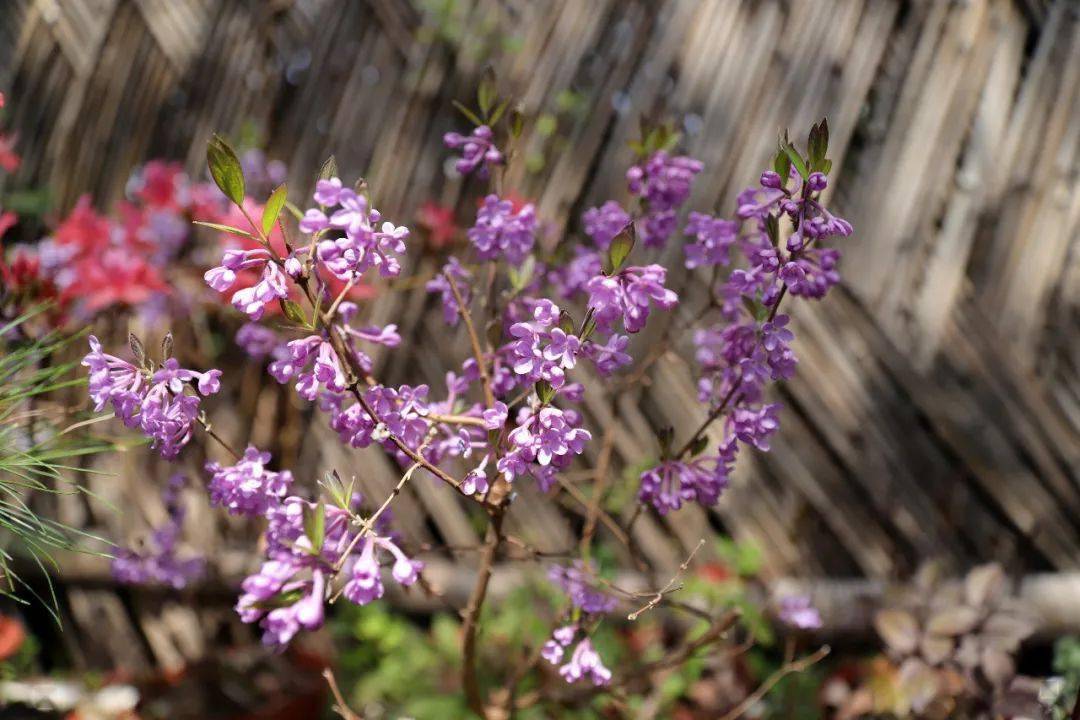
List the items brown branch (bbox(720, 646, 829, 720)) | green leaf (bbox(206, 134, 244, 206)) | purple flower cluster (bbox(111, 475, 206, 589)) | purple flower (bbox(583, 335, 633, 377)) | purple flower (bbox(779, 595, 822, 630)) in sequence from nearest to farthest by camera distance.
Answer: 1. green leaf (bbox(206, 134, 244, 206))
2. purple flower (bbox(583, 335, 633, 377))
3. brown branch (bbox(720, 646, 829, 720))
4. purple flower (bbox(779, 595, 822, 630))
5. purple flower cluster (bbox(111, 475, 206, 589))

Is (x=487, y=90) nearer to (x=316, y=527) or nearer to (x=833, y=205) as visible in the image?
(x=316, y=527)

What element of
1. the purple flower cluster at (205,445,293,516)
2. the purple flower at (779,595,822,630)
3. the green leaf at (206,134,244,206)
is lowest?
the purple flower at (779,595,822,630)

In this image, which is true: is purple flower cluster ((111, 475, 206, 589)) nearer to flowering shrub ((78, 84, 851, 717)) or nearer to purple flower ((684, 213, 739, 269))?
flowering shrub ((78, 84, 851, 717))

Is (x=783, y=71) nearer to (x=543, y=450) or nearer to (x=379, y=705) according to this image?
(x=543, y=450)

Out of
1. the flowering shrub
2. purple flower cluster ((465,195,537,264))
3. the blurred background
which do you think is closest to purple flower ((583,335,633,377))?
the flowering shrub

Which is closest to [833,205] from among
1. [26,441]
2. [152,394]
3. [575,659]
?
[575,659]

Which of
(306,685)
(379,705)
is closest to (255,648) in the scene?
(306,685)

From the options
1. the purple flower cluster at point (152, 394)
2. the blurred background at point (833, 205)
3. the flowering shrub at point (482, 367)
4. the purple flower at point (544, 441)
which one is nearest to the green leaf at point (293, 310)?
the flowering shrub at point (482, 367)
